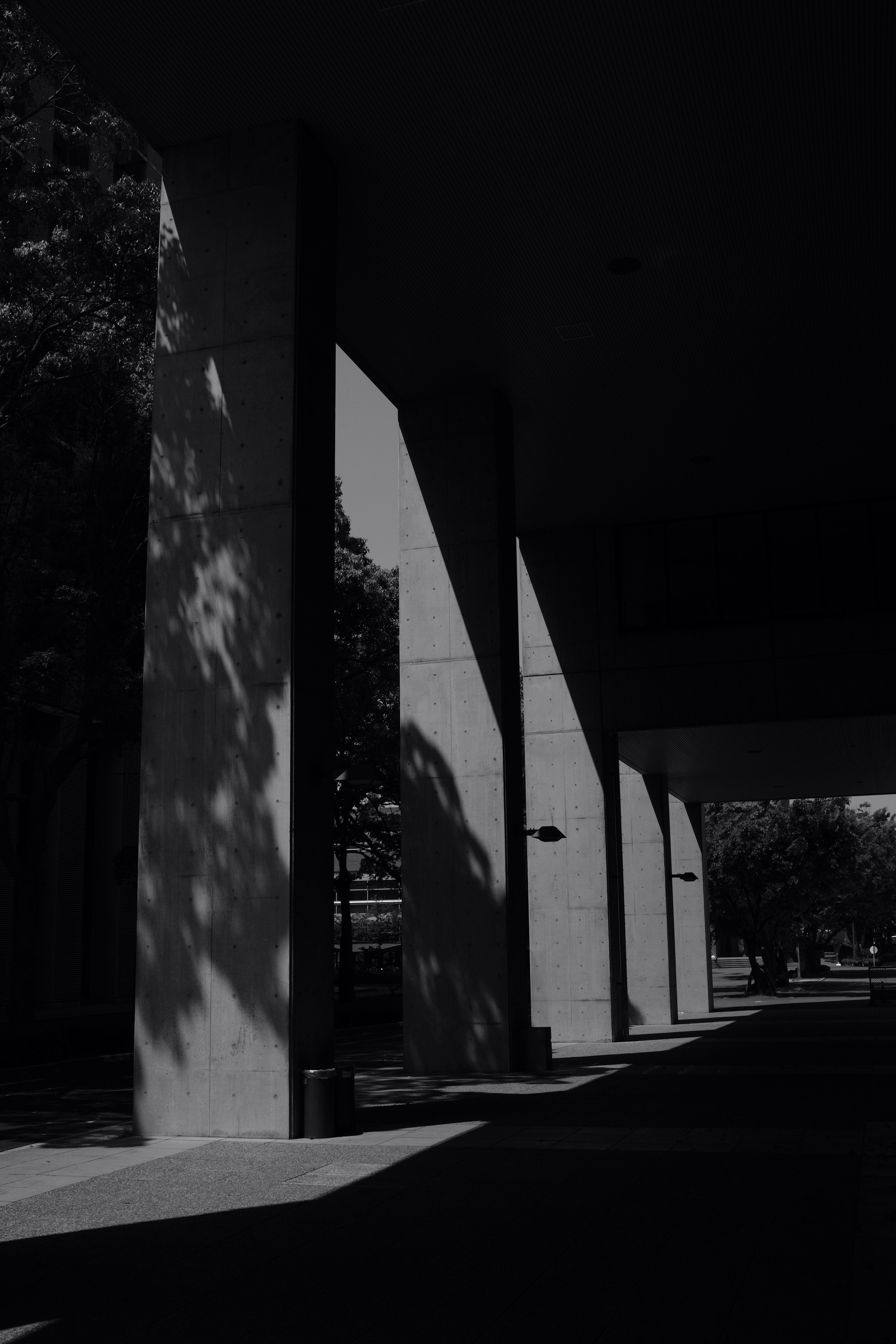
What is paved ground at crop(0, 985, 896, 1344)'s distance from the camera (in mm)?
5555

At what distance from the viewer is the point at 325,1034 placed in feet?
38.4

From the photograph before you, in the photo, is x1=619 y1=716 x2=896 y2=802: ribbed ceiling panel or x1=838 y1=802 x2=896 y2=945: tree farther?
x1=838 y1=802 x2=896 y2=945: tree

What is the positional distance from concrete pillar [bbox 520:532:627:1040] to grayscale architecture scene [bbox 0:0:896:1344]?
9 cm

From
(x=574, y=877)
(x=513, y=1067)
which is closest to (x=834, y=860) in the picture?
(x=574, y=877)

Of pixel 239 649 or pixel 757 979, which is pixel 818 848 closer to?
pixel 757 979

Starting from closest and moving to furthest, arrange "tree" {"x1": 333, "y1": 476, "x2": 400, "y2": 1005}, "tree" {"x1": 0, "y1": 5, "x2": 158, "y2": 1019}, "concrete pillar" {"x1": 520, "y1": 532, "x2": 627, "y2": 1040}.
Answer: "tree" {"x1": 0, "y1": 5, "x2": 158, "y2": 1019}, "concrete pillar" {"x1": 520, "y1": 532, "x2": 627, "y2": 1040}, "tree" {"x1": 333, "y1": 476, "x2": 400, "y2": 1005}

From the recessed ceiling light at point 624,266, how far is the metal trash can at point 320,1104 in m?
10.4

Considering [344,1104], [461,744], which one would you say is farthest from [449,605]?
[344,1104]

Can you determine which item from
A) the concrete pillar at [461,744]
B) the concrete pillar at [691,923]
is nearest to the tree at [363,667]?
the concrete pillar at [691,923]

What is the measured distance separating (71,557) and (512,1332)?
20.1 m

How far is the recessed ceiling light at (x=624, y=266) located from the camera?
1587cm

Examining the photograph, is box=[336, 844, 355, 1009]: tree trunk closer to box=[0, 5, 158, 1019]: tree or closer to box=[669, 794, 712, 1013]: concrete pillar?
box=[669, 794, 712, 1013]: concrete pillar

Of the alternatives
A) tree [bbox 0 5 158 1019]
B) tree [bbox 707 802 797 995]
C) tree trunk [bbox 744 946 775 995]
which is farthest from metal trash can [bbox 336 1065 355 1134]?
tree trunk [bbox 744 946 775 995]

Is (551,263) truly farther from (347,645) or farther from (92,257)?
(347,645)
